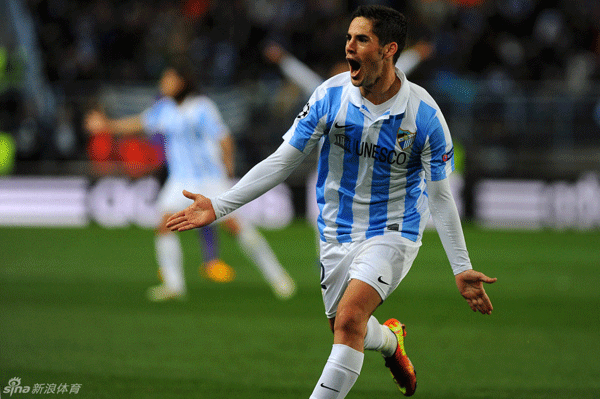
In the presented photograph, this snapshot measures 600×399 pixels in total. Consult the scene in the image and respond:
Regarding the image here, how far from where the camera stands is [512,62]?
18.0m

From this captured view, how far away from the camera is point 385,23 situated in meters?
4.41

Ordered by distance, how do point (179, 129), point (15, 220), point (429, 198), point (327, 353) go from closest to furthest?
point (429, 198) → point (327, 353) → point (179, 129) → point (15, 220)

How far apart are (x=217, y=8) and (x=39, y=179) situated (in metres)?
6.30

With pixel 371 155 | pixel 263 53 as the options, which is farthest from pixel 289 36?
pixel 371 155

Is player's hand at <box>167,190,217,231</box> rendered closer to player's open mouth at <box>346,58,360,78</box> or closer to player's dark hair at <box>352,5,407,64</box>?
player's open mouth at <box>346,58,360,78</box>

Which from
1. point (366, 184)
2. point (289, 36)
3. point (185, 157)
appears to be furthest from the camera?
point (289, 36)

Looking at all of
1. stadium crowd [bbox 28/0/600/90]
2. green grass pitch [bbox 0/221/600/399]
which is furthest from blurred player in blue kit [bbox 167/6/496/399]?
stadium crowd [bbox 28/0/600/90]

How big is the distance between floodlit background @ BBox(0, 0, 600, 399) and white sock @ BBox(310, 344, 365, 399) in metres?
1.09

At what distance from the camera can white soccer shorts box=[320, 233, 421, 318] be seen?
4590mm

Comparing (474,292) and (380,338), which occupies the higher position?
(474,292)

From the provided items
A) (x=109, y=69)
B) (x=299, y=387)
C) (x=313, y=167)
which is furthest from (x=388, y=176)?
(x=109, y=69)

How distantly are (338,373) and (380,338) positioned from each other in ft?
2.38

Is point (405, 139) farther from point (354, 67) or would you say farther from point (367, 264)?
point (367, 264)

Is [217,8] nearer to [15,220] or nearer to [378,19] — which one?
[15,220]
